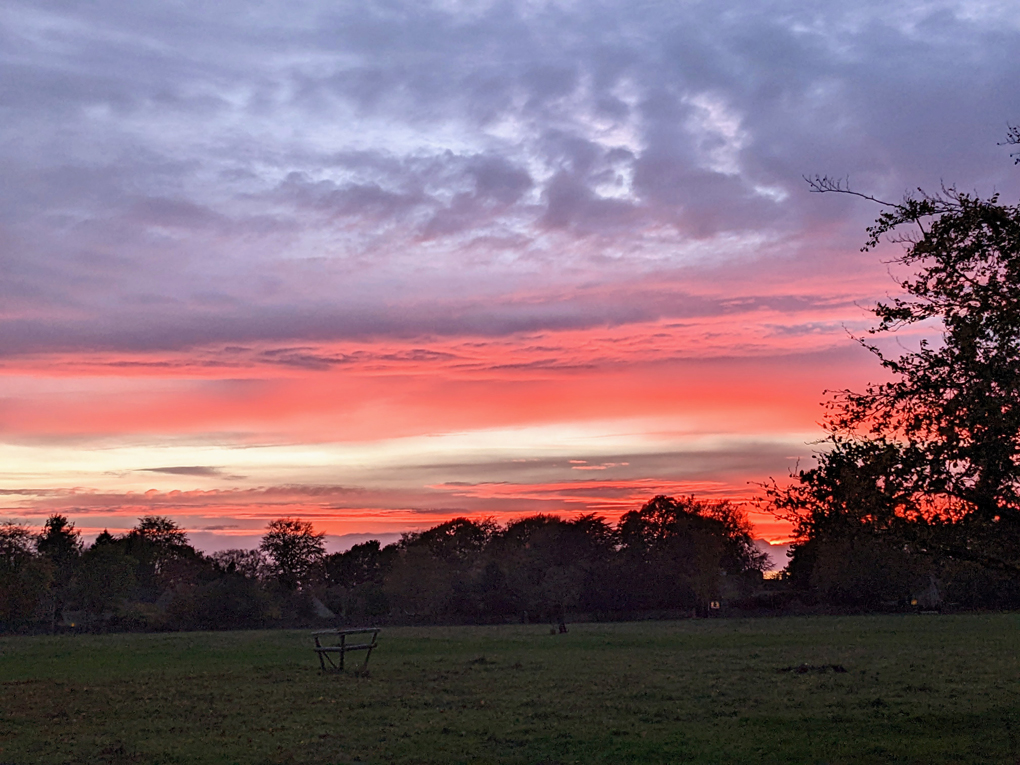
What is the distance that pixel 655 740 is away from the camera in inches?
693

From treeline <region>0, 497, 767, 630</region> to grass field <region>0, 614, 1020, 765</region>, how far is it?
5351 cm

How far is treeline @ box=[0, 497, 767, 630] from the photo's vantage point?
93938mm

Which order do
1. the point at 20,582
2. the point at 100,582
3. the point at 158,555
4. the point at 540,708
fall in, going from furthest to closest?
the point at 158,555, the point at 100,582, the point at 20,582, the point at 540,708

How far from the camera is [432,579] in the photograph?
113m

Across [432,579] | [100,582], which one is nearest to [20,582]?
[100,582]

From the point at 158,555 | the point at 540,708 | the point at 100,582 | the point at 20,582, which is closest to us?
the point at 540,708

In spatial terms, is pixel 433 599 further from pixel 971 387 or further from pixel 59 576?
pixel 971 387

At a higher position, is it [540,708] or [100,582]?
[540,708]

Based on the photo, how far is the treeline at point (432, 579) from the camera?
3698 inches

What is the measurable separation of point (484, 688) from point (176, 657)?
→ 88.1 feet

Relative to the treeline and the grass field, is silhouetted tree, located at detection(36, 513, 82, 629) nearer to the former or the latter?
the treeline

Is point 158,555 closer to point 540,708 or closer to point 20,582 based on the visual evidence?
point 20,582

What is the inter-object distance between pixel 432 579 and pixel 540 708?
92.9 metres

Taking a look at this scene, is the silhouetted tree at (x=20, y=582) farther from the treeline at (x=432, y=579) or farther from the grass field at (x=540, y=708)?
the grass field at (x=540, y=708)
